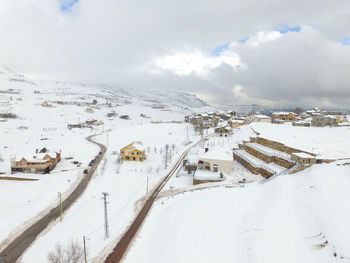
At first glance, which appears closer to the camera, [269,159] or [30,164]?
[269,159]

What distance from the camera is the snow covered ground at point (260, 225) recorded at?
13.9 m

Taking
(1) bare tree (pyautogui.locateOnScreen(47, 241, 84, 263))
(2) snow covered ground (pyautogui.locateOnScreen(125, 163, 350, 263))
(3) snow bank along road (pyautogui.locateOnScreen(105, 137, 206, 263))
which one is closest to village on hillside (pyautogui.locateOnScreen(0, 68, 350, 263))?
(3) snow bank along road (pyautogui.locateOnScreen(105, 137, 206, 263))

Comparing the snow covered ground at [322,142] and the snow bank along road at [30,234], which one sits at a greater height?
the snow covered ground at [322,142]

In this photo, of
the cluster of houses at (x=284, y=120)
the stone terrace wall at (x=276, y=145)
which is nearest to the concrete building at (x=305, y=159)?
the stone terrace wall at (x=276, y=145)

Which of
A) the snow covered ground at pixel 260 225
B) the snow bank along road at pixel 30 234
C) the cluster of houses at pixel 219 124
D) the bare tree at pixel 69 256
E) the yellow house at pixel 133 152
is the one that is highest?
the cluster of houses at pixel 219 124

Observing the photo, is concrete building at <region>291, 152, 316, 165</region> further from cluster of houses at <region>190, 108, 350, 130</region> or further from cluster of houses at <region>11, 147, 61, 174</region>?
cluster of houses at <region>11, 147, 61, 174</region>

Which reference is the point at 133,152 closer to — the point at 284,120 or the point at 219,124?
the point at 219,124

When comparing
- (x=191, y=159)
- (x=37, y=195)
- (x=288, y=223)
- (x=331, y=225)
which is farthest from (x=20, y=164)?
(x=331, y=225)

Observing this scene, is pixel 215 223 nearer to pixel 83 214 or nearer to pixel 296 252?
pixel 296 252

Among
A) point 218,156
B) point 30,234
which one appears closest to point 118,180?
point 30,234

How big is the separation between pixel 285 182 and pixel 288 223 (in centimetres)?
1001

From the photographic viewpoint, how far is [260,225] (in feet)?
57.0

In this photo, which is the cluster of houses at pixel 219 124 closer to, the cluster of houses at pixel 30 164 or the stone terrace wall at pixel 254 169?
the stone terrace wall at pixel 254 169

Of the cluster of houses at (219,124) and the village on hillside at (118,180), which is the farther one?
the cluster of houses at (219,124)
